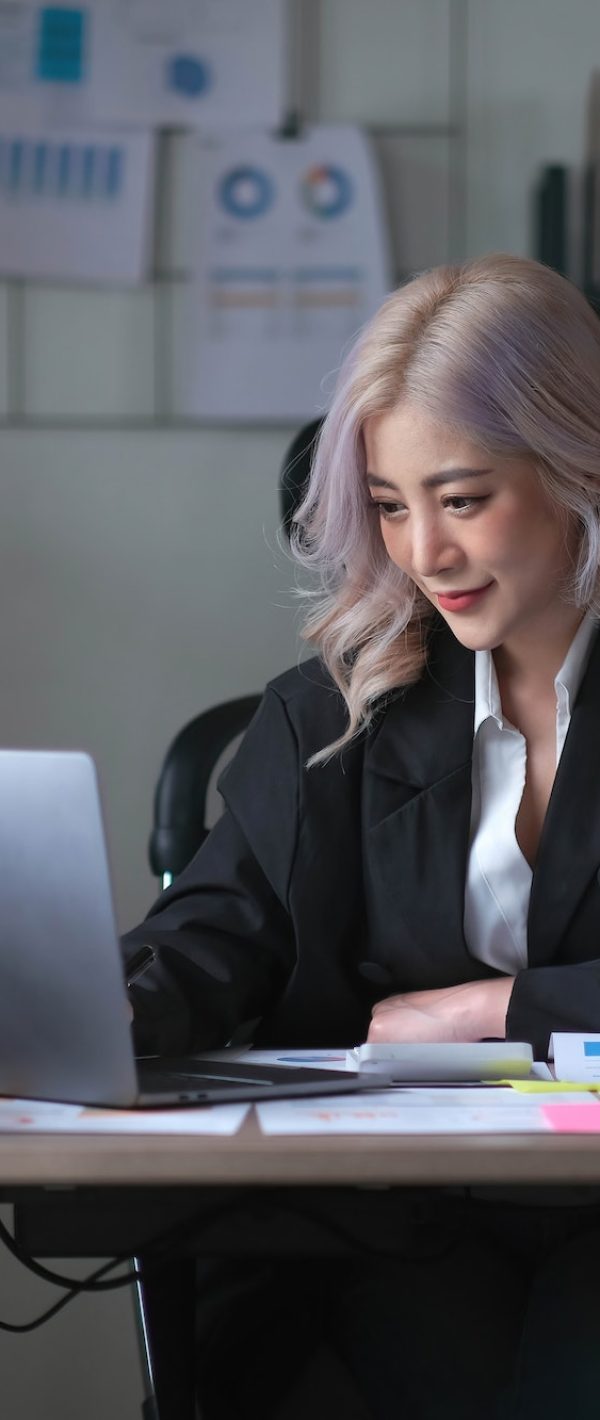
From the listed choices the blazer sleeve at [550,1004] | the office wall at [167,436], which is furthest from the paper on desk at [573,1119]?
the office wall at [167,436]

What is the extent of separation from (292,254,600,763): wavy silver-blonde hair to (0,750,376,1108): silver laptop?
56 centimetres

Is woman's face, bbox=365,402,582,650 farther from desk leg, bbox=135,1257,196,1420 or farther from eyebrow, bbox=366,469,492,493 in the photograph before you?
desk leg, bbox=135,1257,196,1420

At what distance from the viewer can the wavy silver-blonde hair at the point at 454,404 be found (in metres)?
1.38

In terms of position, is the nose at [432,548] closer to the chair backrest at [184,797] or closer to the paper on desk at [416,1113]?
the chair backrest at [184,797]

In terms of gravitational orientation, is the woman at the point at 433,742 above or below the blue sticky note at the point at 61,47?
below

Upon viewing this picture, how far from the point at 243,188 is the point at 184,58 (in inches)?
8.7

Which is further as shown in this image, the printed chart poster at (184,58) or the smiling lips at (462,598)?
the printed chart poster at (184,58)

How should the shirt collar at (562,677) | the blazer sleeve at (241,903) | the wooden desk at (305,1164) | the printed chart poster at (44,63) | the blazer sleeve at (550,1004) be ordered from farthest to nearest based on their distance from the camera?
1. the printed chart poster at (44,63)
2. the shirt collar at (562,677)
3. the blazer sleeve at (241,903)
4. the blazer sleeve at (550,1004)
5. the wooden desk at (305,1164)

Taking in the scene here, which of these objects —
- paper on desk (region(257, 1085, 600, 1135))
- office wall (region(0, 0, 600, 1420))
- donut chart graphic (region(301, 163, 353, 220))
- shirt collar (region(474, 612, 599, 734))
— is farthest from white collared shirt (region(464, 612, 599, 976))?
donut chart graphic (region(301, 163, 353, 220))

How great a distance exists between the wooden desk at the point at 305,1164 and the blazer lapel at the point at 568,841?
1.84 ft

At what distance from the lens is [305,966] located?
4.75ft

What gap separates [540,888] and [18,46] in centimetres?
176

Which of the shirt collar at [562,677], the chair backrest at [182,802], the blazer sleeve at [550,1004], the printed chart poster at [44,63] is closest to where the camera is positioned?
the blazer sleeve at [550,1004]

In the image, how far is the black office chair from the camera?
3.82ft
